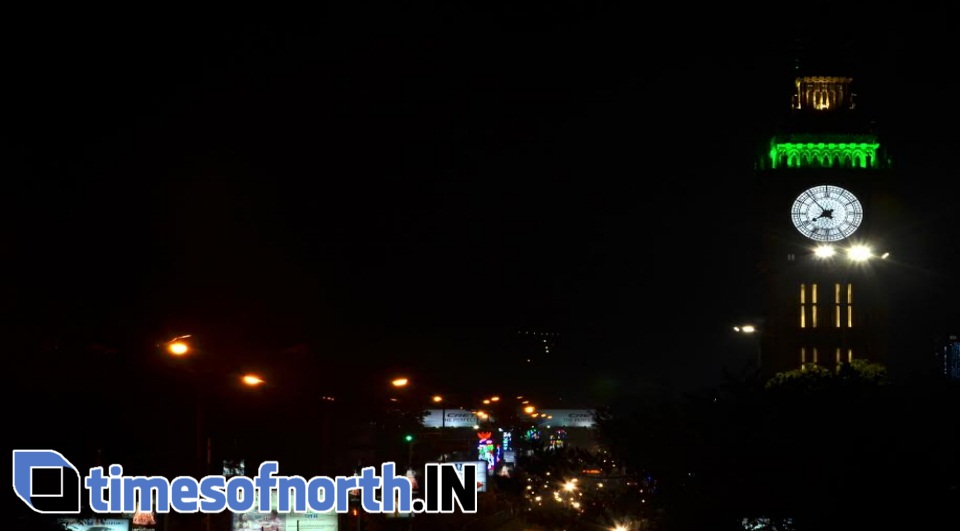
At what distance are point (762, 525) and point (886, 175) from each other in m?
146

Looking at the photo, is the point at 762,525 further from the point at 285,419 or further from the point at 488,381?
the point at 488,381

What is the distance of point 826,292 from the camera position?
172m

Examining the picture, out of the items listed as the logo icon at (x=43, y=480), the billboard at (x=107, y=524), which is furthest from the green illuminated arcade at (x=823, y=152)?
the logo icon at (x=43, y=480)

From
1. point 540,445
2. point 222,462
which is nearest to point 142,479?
point 540,445

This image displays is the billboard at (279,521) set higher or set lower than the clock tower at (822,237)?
lower

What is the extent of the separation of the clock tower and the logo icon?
132 meters

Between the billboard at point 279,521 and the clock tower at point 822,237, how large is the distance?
390 ft

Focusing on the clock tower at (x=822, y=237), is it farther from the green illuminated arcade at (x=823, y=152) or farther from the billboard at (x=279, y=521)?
the billboard at (x=279, y=521)

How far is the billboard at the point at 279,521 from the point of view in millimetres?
48438

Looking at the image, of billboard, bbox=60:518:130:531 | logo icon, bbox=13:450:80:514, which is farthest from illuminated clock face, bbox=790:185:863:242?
logo icon, bbox=13:450:80:514

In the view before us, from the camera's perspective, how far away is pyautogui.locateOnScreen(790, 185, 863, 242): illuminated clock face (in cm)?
16600

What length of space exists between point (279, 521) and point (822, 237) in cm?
12354

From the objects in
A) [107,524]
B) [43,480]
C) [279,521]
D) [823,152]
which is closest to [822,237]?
[823,152]

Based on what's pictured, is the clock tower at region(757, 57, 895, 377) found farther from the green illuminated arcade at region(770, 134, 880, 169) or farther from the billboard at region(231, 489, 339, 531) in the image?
the billboard at region(231, 489, 339, 531)
